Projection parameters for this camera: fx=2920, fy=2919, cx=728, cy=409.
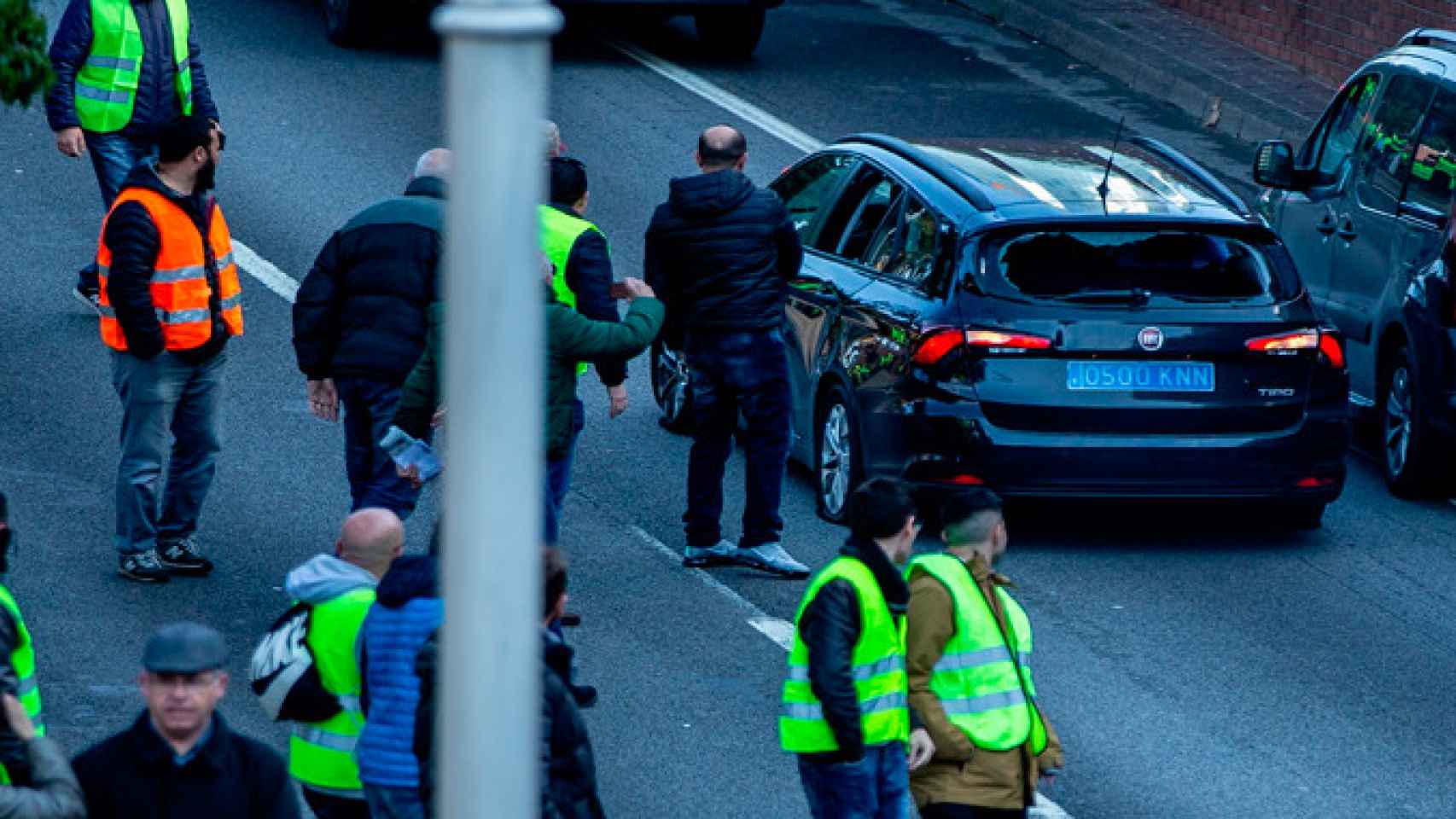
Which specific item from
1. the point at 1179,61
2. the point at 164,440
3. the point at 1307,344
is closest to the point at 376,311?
the point at 164,440

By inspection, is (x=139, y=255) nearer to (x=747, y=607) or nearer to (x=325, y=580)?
(x=747, y=607)

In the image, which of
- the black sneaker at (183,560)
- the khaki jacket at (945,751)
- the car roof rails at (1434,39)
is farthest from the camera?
the car roof rails at (1434,39)

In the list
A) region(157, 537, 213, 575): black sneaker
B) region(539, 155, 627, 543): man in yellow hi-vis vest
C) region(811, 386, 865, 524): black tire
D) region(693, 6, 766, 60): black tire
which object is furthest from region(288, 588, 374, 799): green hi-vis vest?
region(693, 6, 766, 60): black tire

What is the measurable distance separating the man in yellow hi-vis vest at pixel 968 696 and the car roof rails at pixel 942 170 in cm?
403

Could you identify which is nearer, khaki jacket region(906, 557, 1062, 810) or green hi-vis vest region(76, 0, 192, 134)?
khaki jacket region(906, 557, 1062, 810)

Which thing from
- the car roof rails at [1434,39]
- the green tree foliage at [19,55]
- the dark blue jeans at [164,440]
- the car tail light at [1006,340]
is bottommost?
the dark blue jeans at [164,440]

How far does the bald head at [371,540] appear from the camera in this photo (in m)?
6.96

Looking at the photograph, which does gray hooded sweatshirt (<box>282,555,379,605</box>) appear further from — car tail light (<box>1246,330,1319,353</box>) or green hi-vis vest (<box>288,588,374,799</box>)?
car tail light (<box>1246,330,1319,353</box>)

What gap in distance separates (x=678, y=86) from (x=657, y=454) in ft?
26.1

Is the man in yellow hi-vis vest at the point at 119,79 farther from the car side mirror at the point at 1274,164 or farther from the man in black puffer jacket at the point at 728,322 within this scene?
the car side mirror at the point at 1274,164

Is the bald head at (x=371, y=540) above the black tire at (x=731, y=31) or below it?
above

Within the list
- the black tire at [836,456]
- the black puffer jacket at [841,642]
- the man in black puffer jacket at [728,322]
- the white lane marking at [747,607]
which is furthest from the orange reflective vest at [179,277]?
the black puffer jacket at [841,642]

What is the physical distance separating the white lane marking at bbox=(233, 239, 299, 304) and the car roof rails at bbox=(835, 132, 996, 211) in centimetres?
336

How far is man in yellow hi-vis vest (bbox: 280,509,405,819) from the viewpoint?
6.86 m
